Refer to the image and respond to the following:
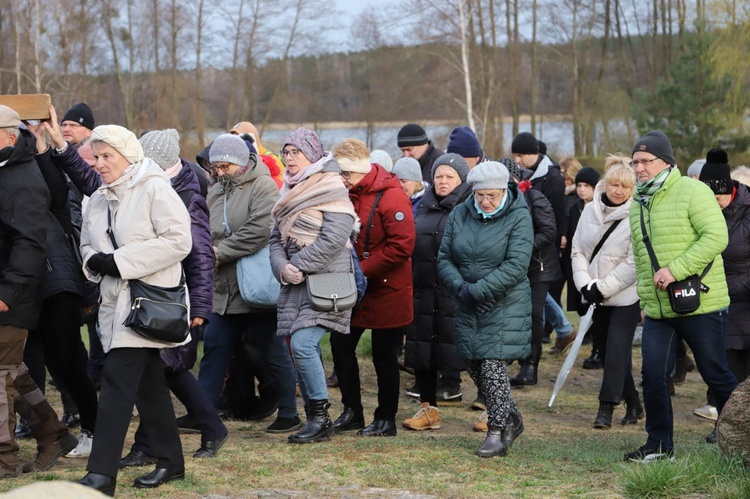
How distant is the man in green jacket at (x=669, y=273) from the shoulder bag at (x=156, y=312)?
8.88 feet

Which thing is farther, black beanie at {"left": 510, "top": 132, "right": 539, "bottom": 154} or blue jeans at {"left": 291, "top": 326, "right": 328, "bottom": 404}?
black beanie at {"left": 510, "top": 132, "right": 539, "bottom": 154}

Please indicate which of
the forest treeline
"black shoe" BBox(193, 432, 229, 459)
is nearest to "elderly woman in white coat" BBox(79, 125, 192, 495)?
"black shoe" BBox(193, 432, 229, 459)

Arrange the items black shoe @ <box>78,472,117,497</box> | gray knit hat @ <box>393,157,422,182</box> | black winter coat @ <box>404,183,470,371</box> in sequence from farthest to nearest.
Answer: gray knit hat @ <box>393,157,422,182</box> → black winter coat @ <box>404,183,470,371</box> → black shoe @ <box>78,472,117,497</box>

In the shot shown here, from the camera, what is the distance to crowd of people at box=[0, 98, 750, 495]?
5.23 meters

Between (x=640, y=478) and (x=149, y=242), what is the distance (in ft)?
8.96

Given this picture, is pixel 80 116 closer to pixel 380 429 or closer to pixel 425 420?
pixel 380 429

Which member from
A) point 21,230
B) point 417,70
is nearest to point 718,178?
point 21,230

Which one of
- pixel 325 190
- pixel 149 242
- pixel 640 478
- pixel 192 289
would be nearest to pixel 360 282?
pixel 325 190

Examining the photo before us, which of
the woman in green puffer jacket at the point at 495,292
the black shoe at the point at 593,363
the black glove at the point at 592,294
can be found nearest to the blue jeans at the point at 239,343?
the woman in green puffer jacket at the point at 495,292

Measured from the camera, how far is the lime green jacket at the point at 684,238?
5746 mm

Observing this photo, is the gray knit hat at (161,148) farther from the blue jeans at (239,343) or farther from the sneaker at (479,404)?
the sneaker at (479,404)

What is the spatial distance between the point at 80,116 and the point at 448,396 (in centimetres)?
358

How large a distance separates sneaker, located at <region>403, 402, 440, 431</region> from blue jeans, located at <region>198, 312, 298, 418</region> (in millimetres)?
829

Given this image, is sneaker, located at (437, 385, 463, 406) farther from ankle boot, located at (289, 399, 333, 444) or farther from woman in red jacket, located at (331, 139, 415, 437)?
ankle boot, located at (289, 399, 333, 444)
